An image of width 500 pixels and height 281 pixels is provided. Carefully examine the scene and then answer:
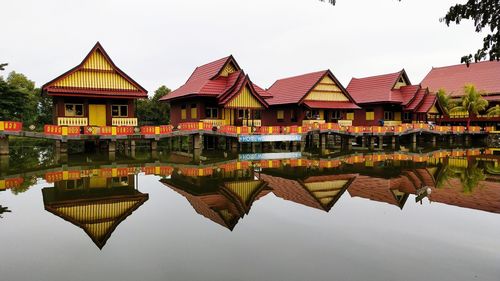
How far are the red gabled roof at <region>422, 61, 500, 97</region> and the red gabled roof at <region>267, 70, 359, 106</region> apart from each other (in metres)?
22.4

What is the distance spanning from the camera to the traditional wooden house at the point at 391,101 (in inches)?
1724

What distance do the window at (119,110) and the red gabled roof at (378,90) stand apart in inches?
1028

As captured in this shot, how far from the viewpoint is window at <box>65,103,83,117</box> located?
2901 cm

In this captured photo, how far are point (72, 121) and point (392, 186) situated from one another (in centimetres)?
2275

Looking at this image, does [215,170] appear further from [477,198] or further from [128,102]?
[128,102]

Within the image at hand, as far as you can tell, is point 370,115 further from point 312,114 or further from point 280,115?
point 280,115

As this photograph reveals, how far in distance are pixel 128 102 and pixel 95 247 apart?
23961mm

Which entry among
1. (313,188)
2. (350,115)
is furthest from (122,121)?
(350,115)

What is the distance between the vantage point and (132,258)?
25.2ft

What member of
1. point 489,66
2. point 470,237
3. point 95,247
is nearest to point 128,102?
point 95,247

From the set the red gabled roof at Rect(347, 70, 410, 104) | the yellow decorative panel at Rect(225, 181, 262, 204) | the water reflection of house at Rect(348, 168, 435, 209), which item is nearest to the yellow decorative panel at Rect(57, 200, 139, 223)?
the yellow decorative panel at Rect(225, 181, 262, 204)

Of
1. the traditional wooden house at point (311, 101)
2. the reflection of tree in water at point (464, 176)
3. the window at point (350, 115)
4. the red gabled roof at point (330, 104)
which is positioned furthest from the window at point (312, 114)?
the reflection of tree in water at point (464, 176)

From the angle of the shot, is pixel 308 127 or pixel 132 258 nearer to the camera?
pixel 132 258

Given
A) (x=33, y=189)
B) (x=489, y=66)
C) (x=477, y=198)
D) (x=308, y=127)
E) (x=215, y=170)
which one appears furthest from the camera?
(x=489, y=66)
